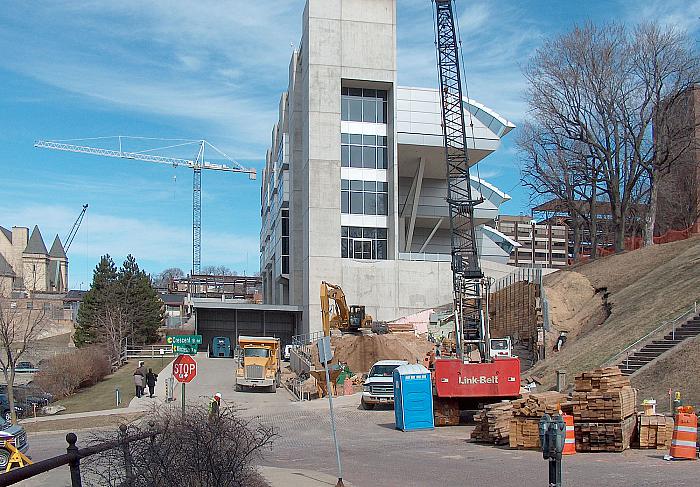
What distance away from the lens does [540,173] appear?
58.7 metres

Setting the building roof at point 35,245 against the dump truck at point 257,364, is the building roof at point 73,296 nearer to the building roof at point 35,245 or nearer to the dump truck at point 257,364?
the building roof at point 35,245

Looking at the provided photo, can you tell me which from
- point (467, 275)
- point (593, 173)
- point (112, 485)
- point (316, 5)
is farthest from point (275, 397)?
point (316, 5)

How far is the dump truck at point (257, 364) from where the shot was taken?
4303 cm

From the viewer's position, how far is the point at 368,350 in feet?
159

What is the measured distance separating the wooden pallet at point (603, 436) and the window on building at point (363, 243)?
46371 millimetres

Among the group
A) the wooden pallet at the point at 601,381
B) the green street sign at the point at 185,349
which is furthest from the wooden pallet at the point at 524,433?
the green street sign at the point at 185,349

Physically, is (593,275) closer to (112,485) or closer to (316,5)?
(316,5)

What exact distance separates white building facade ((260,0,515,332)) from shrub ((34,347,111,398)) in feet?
64.5


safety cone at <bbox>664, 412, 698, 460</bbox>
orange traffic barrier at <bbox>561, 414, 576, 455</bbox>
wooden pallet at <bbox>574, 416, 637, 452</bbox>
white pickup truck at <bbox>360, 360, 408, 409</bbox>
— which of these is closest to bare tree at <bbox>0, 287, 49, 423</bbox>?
white pickup truck at <bbox>360, 360, 408, 409</bbox>

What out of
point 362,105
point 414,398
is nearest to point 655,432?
point 414,398

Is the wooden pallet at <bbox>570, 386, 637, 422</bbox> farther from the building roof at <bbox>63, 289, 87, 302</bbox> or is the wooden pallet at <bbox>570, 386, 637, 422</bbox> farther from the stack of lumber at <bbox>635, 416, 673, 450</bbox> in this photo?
the building roof at <bbox>63, 289, 87, 302</bbox>

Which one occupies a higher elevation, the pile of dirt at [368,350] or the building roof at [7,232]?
the building roof at [7,232]

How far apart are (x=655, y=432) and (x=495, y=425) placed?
388 centimetres

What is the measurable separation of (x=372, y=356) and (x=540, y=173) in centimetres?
2048
